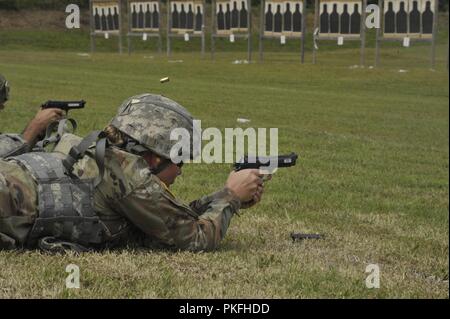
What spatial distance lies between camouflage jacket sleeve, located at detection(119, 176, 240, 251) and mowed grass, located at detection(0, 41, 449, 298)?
0.10m

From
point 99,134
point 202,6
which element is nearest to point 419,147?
point 99,134

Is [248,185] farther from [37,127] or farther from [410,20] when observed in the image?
[410,20]

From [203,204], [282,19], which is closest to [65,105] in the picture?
[203,204]

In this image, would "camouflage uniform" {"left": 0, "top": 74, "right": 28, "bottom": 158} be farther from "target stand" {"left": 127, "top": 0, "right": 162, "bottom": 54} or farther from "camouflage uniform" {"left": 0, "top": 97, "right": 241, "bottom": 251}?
"target stand" {"left": 127, "top": 0, "right": 162, "bottom": 54}

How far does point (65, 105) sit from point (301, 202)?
8.69 ft

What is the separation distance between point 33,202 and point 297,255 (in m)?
1.62

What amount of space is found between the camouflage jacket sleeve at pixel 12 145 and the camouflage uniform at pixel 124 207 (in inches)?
36.6

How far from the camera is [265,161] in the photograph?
4980 millimetres

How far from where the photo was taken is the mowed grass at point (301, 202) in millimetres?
4230

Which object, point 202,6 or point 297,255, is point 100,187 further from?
point 202,6
